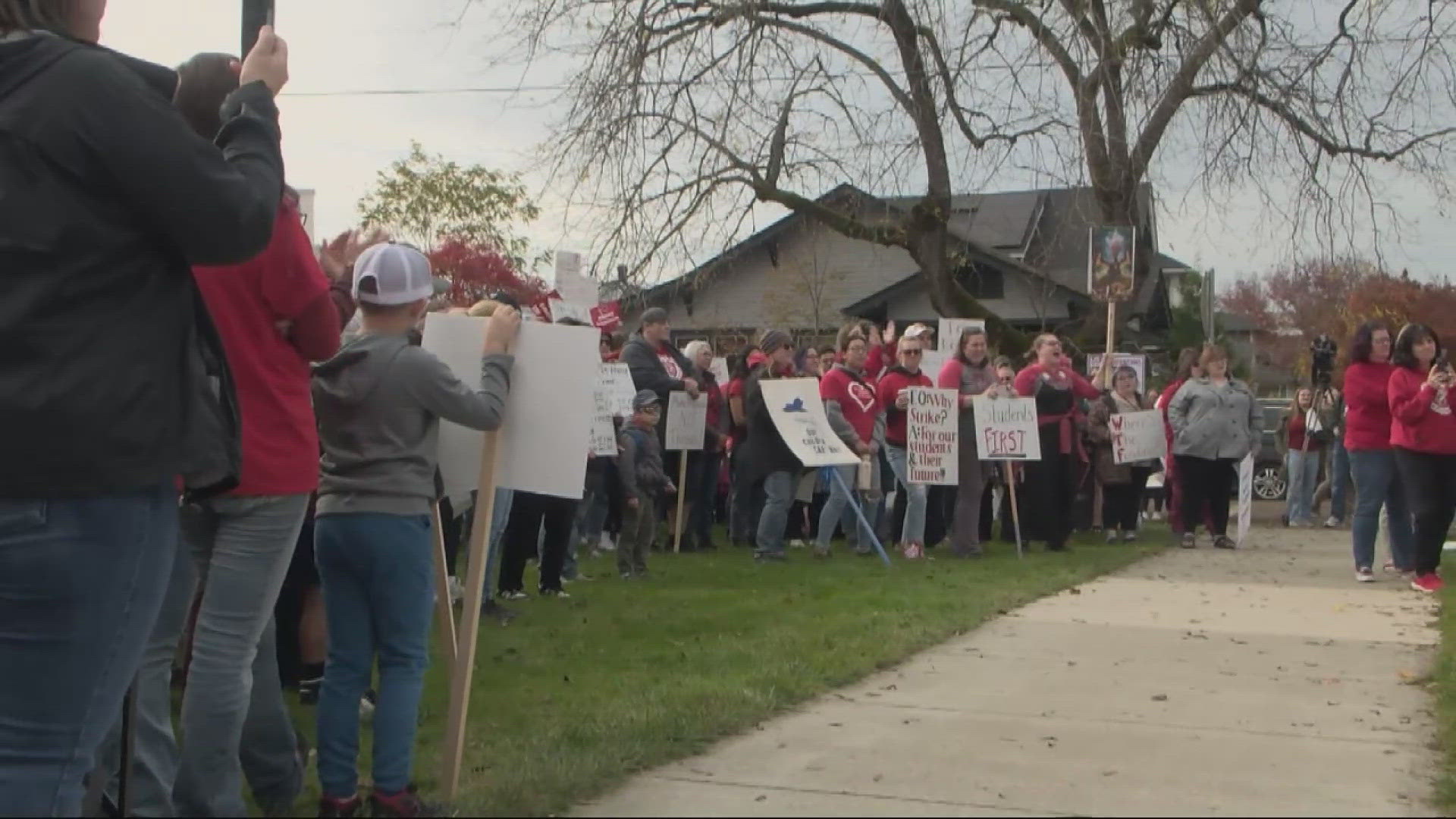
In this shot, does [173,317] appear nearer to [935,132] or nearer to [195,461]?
[195,461]

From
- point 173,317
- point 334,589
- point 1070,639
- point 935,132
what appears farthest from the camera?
point 935,132

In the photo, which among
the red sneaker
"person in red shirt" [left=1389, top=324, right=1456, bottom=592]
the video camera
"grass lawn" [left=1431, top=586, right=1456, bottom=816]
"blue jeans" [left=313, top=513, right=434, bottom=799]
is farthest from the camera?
the video camera

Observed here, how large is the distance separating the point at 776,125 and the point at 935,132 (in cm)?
194

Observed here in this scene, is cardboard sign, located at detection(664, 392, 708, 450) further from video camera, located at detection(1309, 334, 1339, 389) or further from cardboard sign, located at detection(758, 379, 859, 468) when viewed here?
video camera, located at detection(1309, 334, 1339, 389)

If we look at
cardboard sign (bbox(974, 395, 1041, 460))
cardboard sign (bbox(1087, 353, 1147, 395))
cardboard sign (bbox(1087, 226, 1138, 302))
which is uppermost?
cardboard sign (bbox(1087, 226, 1138, 302))

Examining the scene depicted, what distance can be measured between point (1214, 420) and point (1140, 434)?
3.89 feet

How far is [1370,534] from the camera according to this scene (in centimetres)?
1226

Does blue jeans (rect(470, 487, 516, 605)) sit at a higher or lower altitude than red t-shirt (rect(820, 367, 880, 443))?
lower

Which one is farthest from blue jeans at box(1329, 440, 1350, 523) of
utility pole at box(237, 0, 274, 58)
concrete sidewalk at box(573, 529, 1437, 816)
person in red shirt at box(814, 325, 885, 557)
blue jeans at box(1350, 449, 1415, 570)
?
utility pole at box(237, 0, 274, 58)

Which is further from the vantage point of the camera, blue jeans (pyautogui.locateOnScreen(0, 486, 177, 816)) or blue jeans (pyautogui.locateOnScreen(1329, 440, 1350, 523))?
blue jeans (pyautogui.locateOnScreen(1329, 440, 1350, 523))

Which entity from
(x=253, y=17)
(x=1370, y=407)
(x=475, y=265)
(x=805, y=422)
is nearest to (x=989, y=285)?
(x=475, y=265)

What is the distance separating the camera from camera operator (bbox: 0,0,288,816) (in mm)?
2922

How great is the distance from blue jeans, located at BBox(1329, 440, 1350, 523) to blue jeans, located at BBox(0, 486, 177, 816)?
17.1 m

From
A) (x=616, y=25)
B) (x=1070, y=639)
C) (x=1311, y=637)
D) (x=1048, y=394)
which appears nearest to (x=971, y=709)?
(x=1070, y=639)
